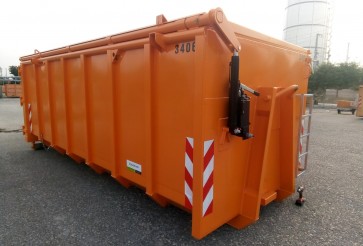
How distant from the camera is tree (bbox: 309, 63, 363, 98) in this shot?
96.2 feet

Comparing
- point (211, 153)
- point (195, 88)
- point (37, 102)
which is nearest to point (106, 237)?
point (211, 153)

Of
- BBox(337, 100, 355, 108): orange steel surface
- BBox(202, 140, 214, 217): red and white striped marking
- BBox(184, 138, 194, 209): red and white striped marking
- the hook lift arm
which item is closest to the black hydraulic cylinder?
the hook lift arm

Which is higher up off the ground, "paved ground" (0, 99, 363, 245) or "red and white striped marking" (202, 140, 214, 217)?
"red and white striped marking" (202, 140, 214, 217)

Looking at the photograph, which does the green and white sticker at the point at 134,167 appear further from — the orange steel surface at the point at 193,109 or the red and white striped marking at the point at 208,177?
the red and white striped marking at the point at 208,177

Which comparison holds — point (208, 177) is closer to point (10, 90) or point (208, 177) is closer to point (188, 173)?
point (188, 173)

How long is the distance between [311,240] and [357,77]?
3276 cm

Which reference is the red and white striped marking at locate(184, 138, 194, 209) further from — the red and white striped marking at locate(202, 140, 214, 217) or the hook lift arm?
the hook lift arm

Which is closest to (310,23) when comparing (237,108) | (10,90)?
(237,108)

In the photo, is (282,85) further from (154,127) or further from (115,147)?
(115,147)

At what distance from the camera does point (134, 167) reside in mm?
3227

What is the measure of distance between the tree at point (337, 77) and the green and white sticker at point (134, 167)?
33.0m

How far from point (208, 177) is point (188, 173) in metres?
0.24

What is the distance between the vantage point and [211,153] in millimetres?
2385

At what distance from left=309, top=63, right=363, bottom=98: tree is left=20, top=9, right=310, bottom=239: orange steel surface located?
31.1 metres
